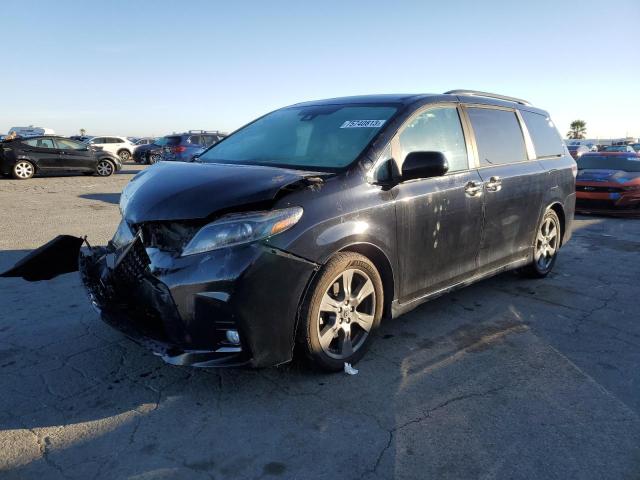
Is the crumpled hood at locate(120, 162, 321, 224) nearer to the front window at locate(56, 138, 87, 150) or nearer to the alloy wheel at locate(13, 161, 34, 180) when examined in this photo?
the alloy wheel at locate(13, 161, 34, 180)

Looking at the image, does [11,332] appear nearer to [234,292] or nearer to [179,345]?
[179,345]

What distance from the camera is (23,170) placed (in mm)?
16453

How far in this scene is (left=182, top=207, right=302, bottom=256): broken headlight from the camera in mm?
2729

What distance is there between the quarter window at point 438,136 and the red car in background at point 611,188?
810cm

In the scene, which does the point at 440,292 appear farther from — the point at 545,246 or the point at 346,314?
the point at 545,246

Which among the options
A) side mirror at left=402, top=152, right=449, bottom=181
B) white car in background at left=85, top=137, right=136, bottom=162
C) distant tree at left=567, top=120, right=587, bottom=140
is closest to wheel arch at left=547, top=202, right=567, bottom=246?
side mirror at left=402, top=152, right=449, bottom=181

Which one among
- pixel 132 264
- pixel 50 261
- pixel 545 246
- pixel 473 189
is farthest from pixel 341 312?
pixel 50 261

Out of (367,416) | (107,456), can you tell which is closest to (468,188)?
(367,416)

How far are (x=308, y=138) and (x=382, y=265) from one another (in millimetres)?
1184

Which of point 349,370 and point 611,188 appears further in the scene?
point 611,188

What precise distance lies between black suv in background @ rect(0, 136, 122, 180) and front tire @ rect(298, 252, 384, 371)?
54.2ft

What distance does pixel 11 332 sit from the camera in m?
3.77

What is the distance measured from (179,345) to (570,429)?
2.16 meters

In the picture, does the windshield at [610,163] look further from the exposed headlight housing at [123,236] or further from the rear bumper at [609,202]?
the exposed headlight housing at [123,236]
